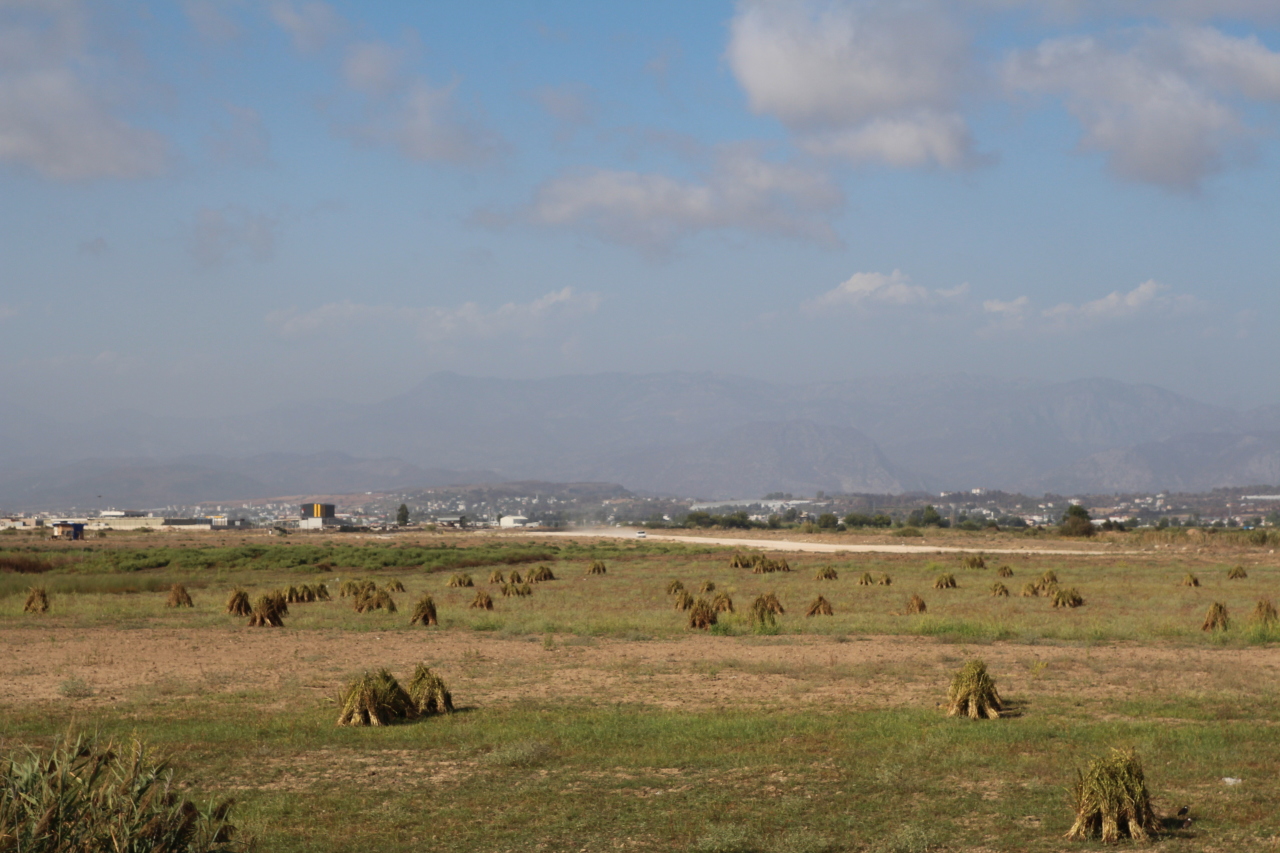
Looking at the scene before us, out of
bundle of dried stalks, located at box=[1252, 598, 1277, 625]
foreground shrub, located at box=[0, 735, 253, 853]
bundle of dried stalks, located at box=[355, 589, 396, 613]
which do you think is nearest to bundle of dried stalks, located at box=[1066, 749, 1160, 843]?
foreground shrub, located at box=[0, 735, 253, 853]

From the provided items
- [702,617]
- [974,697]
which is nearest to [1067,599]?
[702,617]

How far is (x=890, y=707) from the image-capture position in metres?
15.9

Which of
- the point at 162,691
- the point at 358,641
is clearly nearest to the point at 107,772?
the point at 162,691

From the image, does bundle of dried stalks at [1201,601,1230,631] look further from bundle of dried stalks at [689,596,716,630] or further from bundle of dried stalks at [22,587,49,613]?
bundle of dried stalks at [22,587,49,613]

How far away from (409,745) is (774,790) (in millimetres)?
4723

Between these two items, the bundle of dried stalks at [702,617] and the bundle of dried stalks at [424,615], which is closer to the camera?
the bundle of dried stalks at [702,617]

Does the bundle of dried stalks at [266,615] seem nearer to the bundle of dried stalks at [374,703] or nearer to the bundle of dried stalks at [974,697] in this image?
the bundle of dried stalks at [374,703]

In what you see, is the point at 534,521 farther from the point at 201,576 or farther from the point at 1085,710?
the point at 1085,710

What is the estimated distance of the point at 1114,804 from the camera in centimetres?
948

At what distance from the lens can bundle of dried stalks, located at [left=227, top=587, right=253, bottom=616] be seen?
29.5m

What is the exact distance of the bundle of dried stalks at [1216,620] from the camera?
25062 millimetres

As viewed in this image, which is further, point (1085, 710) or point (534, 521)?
point (534, 521)

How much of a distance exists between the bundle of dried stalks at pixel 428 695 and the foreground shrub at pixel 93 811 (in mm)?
9667

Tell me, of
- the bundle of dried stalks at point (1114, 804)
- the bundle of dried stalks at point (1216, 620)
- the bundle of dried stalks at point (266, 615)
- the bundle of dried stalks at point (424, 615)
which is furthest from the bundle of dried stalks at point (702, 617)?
the bundle of dried stalks at point (1114, 804)
